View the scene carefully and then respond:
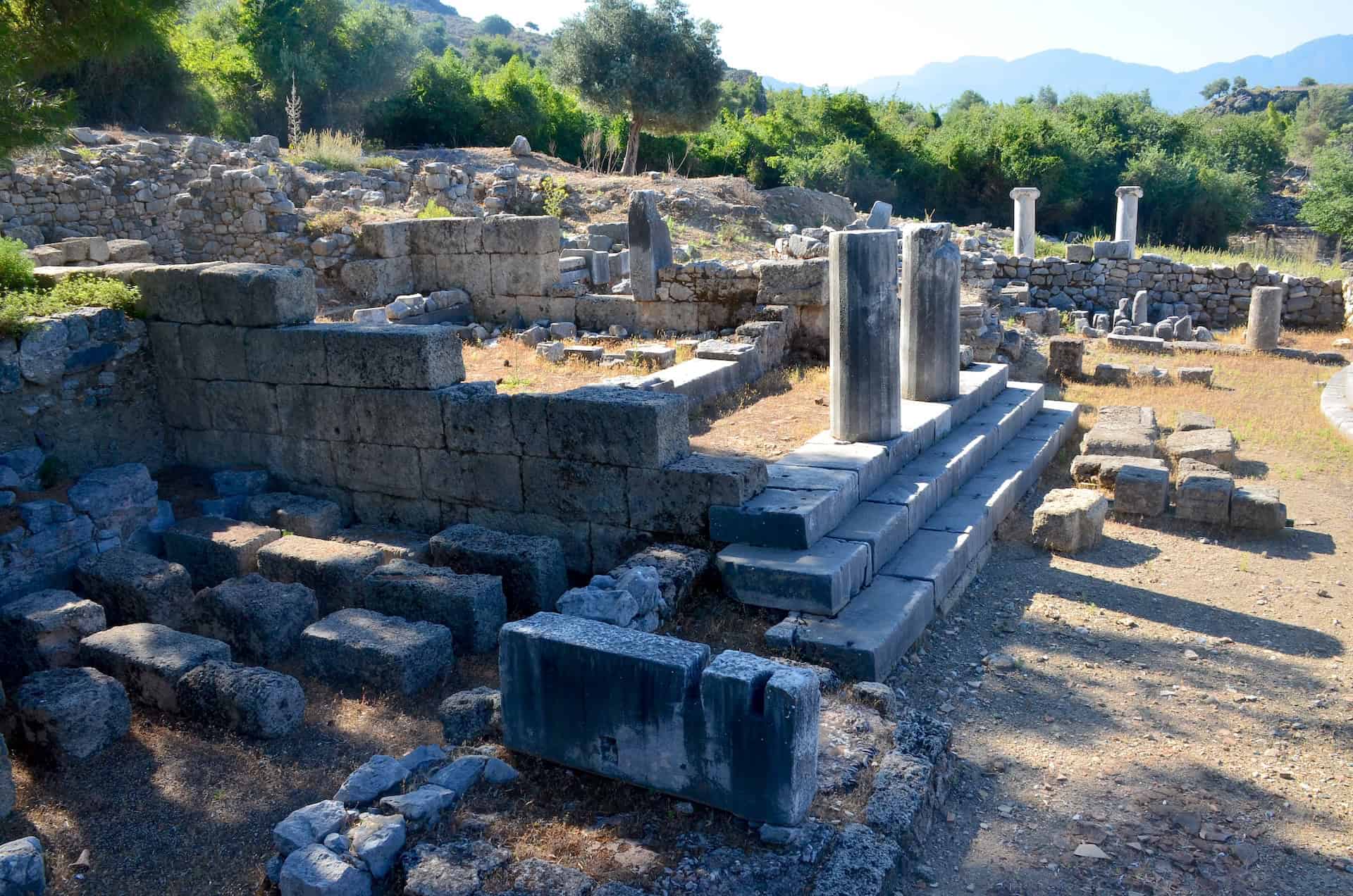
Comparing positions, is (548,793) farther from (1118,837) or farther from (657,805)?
(1118,837)

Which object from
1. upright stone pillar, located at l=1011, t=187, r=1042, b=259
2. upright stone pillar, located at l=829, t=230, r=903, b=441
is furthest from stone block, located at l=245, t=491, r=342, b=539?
upright stone pillar, located at l=1011, t=187, r=1042, b=259

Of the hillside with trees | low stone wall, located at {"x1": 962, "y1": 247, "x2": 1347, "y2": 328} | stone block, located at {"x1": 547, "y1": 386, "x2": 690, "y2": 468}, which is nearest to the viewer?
stone block, located at {"x1": 547, "y1": 386, "x2": 690, "y2": 468}

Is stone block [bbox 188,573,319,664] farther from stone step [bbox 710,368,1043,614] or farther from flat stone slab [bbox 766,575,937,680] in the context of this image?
flat stone slab [bbox 766,575,937,680]

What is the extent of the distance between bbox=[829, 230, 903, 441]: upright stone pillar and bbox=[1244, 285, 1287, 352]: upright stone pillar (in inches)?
425

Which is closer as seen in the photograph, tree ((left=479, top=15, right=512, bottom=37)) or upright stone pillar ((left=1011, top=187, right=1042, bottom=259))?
upright stone pillar ((left=1011, top=187, right=1042, bottom=259))

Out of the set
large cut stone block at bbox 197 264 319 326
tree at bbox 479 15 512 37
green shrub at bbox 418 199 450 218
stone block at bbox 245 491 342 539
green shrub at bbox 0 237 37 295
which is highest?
tree at bbox 479 15 512 37

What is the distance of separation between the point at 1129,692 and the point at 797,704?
3.12m

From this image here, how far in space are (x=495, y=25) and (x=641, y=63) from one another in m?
110

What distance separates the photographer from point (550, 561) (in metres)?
7.25

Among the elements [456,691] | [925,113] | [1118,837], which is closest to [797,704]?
[1118,837]

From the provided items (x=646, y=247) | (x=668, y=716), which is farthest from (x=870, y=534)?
(x=646, y=247)

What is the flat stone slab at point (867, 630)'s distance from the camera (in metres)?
6.27

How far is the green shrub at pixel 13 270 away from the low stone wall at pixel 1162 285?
15.4m

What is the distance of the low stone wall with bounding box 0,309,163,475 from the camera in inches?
316
